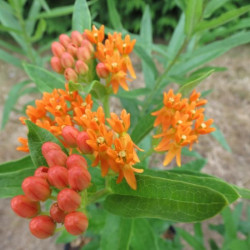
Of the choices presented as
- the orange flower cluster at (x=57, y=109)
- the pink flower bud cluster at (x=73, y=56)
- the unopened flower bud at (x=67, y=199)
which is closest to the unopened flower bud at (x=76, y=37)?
the pink flower bud cluster at (x=73, y=56)

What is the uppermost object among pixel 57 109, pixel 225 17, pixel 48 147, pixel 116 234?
pixel 225 17

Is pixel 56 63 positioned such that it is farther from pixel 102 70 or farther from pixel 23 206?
pixel 23 206

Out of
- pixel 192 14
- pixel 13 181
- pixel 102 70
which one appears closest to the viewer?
pixel 13 181

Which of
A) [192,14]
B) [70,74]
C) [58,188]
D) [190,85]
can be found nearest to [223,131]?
[192,14]

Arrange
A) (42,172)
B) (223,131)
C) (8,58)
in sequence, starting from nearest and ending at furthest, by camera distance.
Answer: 1. (42,172)
2. (8,58)
3. (223,131)

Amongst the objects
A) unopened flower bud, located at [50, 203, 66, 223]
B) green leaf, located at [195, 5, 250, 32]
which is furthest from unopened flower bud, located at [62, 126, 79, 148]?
green leaf, located at [195, 5, 250, 32]

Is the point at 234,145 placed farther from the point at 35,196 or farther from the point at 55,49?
the point at 35,196
